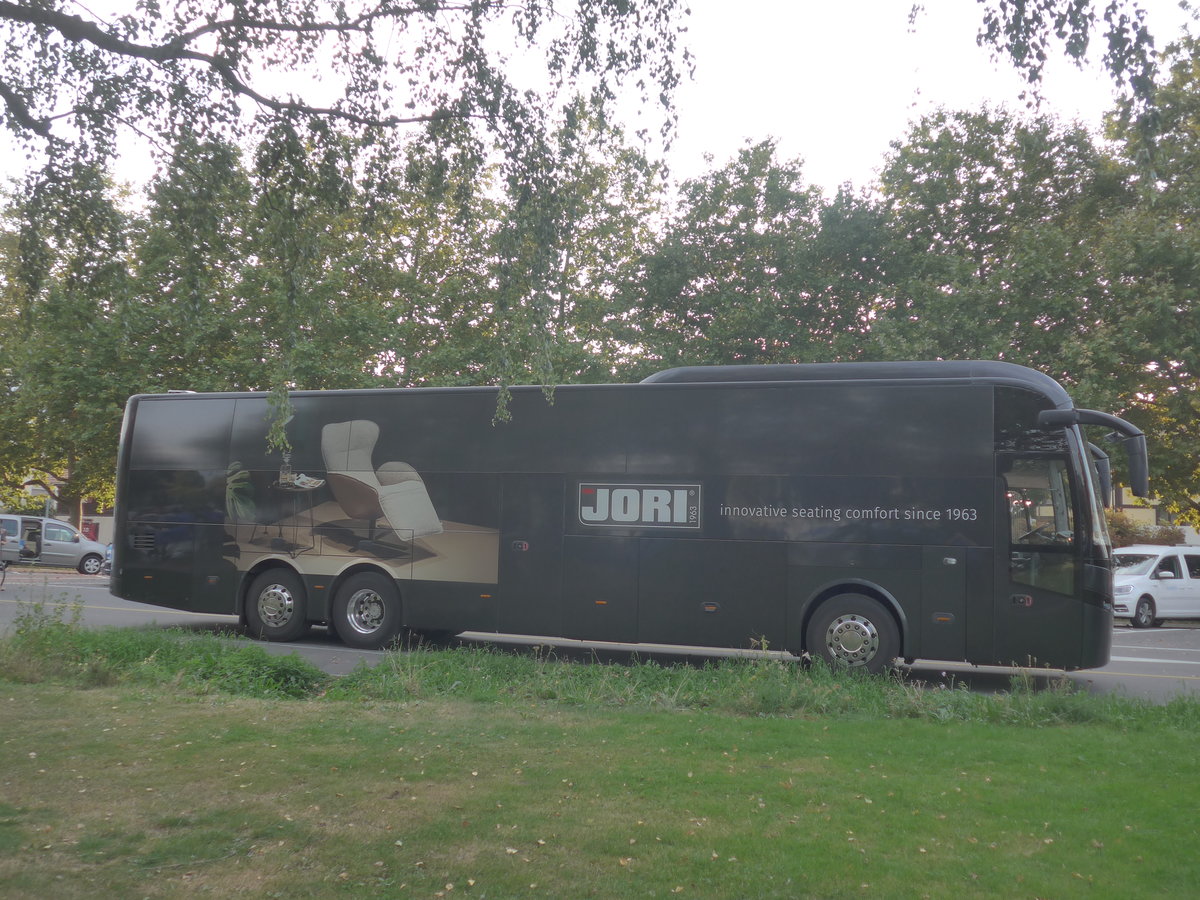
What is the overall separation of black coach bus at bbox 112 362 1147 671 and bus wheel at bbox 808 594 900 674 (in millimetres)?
27

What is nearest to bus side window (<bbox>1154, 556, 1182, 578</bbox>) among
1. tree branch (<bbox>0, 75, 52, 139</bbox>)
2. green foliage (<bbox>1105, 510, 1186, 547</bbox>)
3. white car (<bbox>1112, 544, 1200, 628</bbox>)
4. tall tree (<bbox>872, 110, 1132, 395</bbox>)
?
white car (<bbox>1112, 544, 1200, 628</bbox>)

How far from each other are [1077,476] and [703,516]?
4363 mm

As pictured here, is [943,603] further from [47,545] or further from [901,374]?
[47,545]

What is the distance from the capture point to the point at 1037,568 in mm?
10969

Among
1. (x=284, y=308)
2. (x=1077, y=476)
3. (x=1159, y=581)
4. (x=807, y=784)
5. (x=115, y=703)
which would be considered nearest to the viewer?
(x=807, y=784)

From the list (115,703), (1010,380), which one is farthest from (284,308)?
(1010,380)

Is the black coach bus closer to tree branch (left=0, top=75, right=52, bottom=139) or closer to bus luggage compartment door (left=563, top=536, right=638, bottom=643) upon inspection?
bus luggage compartment door (left=563, top=536, right=638, bottom=643)

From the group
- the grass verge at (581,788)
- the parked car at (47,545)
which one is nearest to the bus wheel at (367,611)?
the grass verge at (581,788)

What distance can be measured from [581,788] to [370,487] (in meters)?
8.97

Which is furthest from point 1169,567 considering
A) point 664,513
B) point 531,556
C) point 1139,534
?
point 1139,534

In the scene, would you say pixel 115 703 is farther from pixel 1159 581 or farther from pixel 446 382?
pixel 1159 581

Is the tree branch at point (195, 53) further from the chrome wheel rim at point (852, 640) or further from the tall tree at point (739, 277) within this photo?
the tall tree at point (739, 277)

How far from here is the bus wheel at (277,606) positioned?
14.4m

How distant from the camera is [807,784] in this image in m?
6.00
